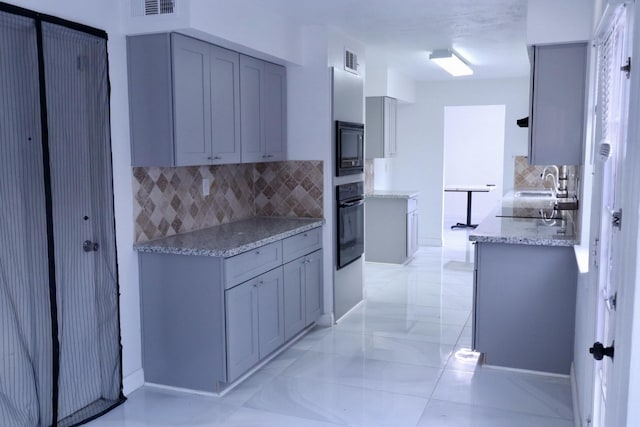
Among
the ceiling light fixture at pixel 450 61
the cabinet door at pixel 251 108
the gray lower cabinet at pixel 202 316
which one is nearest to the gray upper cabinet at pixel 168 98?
the cabinet door at pixel 251 108

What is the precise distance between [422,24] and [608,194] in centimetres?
290

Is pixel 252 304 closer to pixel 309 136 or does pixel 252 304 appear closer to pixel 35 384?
pixel 35 384

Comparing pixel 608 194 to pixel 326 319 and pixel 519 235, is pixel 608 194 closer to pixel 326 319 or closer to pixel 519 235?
pixel 519 235

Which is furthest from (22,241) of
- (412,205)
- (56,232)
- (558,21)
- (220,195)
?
(412,205)

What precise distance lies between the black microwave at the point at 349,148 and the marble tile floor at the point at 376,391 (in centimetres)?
133

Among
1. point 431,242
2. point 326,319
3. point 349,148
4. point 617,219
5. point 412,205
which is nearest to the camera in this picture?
point 617,219

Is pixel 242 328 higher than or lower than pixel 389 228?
lower

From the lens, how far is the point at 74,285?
9.96 ft

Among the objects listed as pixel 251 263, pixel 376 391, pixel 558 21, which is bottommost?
pixel 376 391

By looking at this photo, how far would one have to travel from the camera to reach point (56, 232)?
114 inches

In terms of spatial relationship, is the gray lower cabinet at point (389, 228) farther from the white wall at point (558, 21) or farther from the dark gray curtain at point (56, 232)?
the dark gray curtain at point (56, 232)

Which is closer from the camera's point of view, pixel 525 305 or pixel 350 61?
pixel 525 305

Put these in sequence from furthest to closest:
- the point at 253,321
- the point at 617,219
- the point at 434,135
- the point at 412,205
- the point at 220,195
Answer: the point at 434,135 < the point at 412,205 < the point at 220,195 < the point at 253,321 < the point at 617,219

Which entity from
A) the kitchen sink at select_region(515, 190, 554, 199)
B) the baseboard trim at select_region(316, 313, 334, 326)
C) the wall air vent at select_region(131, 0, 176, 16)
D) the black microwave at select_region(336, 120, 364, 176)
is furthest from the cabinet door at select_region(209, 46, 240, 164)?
the kitchen sink at select_region(515, 190, 554, 199)
